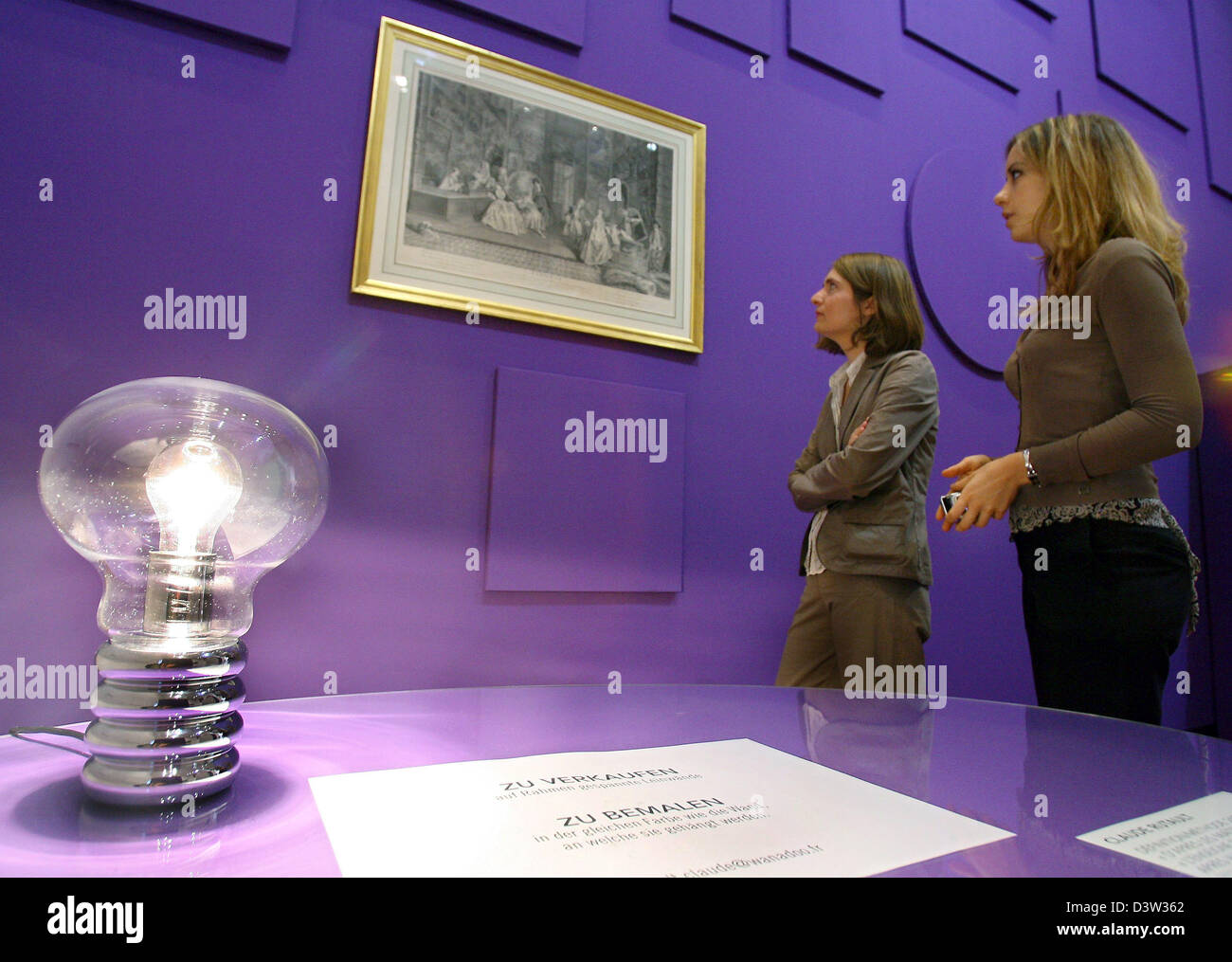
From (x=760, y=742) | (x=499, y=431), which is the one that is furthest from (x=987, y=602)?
(x=760, y=742)

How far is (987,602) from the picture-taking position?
2.50 metres

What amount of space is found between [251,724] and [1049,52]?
3.87m

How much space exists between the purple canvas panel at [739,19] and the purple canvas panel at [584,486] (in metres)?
1.25

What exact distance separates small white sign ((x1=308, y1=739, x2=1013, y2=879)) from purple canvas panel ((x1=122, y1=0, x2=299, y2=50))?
1834mm

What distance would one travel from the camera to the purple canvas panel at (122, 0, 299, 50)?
60.0 inches

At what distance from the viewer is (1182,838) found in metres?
0.39

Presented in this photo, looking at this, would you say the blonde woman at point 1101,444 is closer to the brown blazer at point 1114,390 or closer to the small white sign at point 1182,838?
the brown blazer at point 1114,390

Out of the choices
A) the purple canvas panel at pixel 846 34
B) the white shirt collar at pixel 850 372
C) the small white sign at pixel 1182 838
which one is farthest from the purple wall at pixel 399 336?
the small white sign at pixel 1182 838

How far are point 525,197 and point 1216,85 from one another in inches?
157

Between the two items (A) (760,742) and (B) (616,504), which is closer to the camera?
(A) (760,742)

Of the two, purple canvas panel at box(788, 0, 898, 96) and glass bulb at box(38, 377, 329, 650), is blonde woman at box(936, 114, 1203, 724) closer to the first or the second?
glass bulb at box(38, 377, 329, 650)

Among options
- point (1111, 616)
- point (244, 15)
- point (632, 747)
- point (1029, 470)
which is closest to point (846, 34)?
point (244, 15)

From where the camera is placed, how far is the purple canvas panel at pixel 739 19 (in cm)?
213
